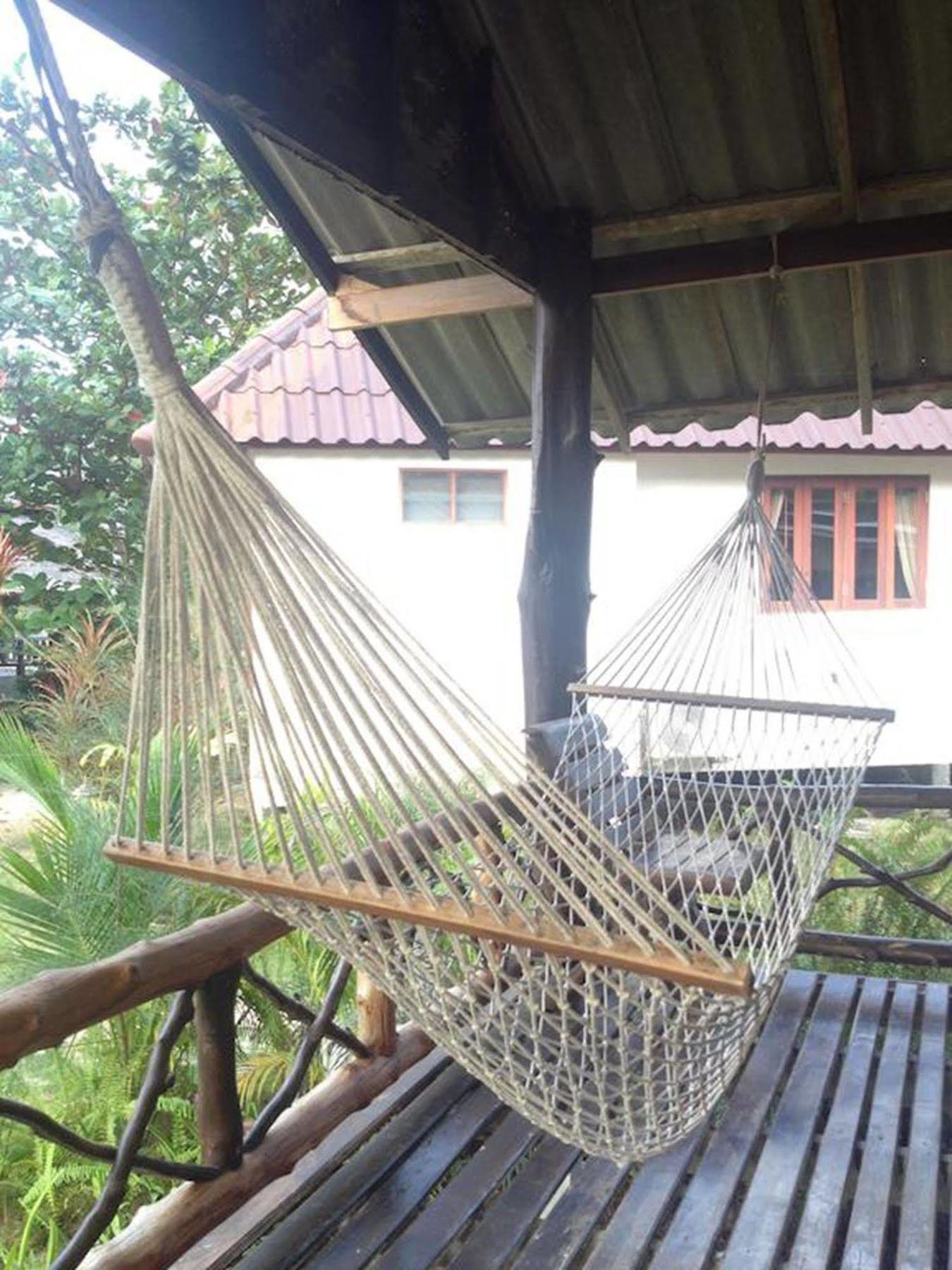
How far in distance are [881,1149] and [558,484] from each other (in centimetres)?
133

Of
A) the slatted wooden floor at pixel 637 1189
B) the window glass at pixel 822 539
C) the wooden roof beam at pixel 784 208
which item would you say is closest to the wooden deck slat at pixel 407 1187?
the slatted wooden floor at pixel 637 1189

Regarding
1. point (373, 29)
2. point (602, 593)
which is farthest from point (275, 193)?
point (602, 593)

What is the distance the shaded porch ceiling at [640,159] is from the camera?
1.54 metres

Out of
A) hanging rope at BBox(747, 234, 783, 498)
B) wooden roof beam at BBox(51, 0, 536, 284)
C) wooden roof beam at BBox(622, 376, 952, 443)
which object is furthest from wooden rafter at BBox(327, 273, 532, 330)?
wooden roof beam at BBox(622, 376, 952, 443)

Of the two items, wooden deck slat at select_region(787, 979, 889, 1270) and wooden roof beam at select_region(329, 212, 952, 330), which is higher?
wooden roof beam at select_region(329, 212, 952, 330)

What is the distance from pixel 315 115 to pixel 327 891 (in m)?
0.93

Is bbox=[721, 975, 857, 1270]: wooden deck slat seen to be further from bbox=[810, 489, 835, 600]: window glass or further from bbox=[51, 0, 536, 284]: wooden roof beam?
bbox=[810, 489, 835, 600]: window glass

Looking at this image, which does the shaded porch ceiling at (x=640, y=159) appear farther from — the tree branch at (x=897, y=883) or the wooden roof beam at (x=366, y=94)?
the tree branch at (x=897, y=883)

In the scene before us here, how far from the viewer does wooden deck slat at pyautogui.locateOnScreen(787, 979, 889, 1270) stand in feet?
5.00

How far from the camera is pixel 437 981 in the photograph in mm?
1292

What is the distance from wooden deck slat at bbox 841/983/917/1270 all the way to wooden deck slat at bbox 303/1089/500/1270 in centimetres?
58

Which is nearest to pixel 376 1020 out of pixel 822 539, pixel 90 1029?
pixel 90 1029

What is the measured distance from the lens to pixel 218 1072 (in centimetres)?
150

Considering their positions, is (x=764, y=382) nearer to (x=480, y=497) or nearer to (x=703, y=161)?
(x=703, y=161)
